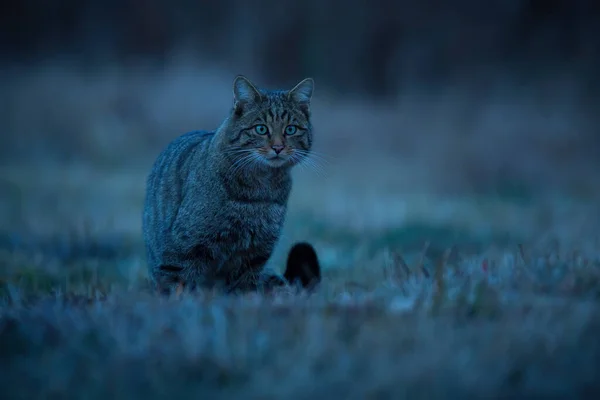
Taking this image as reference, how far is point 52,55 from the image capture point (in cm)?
1273

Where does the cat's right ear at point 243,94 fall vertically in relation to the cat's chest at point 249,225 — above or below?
above

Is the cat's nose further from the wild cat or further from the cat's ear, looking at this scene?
the cat's ear

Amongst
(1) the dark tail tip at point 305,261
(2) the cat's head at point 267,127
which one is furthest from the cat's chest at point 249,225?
(2) the cat's head at point 267,127

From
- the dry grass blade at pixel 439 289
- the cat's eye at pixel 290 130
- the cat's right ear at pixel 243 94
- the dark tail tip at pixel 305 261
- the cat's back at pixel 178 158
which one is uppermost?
the cat's right ear at pixel 243 94

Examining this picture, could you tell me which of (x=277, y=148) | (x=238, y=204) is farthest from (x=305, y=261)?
(x=277, y=148)

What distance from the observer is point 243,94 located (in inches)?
190

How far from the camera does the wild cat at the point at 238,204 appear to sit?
14.9 ft

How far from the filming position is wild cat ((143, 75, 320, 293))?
179 inches

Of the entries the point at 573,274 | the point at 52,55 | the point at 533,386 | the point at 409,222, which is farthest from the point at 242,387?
the point at 52,55

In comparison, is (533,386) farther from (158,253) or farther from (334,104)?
(334,104)

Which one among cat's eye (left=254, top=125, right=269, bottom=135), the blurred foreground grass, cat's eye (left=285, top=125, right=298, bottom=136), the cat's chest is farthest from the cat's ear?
the blurred foreground grass

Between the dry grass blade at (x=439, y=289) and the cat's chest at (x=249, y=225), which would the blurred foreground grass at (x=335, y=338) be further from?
the cat's chest at (x=249, y=225)

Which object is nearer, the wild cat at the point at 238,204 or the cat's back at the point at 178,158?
the wild cat at the point at 238,204

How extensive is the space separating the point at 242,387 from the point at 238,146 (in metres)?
2.32
